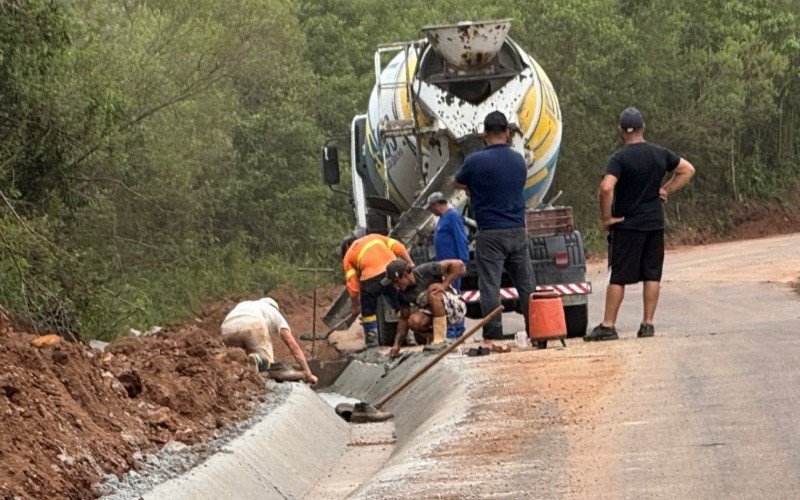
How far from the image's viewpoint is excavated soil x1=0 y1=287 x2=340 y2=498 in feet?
27.2

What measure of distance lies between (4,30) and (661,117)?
2517 centimetres

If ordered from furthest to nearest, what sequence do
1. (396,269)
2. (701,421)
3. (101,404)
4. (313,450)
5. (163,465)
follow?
(396,269)
(313,450)
(101,404)
(163,465)
(701,421)

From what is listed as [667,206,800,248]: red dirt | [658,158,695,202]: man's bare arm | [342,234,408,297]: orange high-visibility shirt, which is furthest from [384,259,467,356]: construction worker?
[667,206,800,248]: red dirt

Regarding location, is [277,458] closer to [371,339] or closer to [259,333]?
[259,333]

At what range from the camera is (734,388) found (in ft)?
32.9

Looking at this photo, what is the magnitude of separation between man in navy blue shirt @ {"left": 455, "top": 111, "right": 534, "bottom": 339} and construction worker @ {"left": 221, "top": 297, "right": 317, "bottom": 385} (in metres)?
1.91

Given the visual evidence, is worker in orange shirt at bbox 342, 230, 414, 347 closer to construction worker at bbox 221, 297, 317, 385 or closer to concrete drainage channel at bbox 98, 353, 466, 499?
concrete drainage channel at bbox 98, 353, 466, 499

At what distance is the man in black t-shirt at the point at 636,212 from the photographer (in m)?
14.4

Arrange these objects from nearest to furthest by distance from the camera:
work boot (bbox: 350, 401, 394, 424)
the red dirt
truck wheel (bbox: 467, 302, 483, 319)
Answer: work boot (bbox: 350, 401, 394, 424) < truck wheel (bbox: 467, 302, 483, 319) < the red dirt

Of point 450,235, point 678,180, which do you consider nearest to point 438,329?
point 450,235

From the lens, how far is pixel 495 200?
14633 millimetres

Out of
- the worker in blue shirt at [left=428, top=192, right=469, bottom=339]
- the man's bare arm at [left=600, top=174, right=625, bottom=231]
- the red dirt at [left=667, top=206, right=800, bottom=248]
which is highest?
the man's bare arm at [left=600, top=174, right=625, bottom=231]

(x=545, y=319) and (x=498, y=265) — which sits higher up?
(x=498, y=265)

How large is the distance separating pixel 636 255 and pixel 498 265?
1.20 meters
